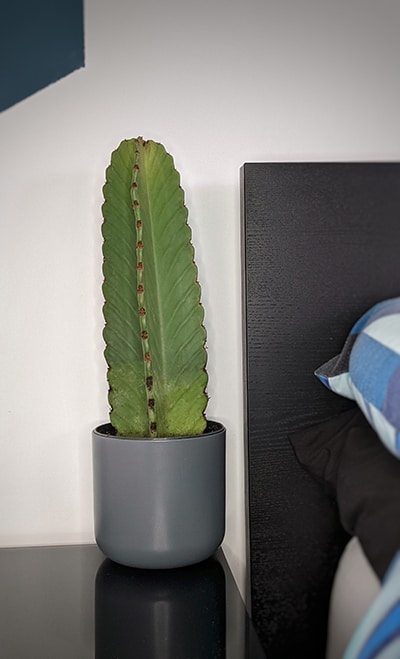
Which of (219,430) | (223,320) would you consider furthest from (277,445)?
(223,320)

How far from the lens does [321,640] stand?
1.12 meters

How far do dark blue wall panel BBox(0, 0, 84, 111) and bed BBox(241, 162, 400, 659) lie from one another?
1.30 feet

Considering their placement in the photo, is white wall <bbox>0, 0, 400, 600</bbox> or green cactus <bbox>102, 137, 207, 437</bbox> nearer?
green cactus <bbox>102, 137, 207, 437</bbox>

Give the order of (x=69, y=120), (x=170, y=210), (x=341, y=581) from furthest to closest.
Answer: (x=69, y=120) < (x=170, y=210) < (x=341, y=581)

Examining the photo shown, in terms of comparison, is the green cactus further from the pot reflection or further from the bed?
the pot reflection

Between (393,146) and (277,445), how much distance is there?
588mm

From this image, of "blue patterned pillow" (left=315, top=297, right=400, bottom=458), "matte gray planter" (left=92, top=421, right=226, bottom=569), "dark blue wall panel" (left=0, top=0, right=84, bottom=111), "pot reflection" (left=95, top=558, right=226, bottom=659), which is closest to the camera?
"blue patterned pillow" (left=315, top=297, right=400, bottom=458)

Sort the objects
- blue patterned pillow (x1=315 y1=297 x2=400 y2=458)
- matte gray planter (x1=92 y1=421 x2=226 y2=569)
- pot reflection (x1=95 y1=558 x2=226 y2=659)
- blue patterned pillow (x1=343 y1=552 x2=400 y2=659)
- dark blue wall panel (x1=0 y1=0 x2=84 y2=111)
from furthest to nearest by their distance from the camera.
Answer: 1. dark blue wall panel (x1=0 y1=0 x2=84 y2=111)
2. matte gray planter (x1=92 y1=421 x2=226 y2=569)
3. pot reflection (x1=95 y1=558 x2=226 y2=659)
4. blue patterned pillow (x1=315 y1=297 x2=400 y2=458)
5. blue patterned pillow (x1=343 y1=552 x2=400 y2=659)

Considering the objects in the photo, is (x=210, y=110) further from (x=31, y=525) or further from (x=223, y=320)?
(x=31, y=525)

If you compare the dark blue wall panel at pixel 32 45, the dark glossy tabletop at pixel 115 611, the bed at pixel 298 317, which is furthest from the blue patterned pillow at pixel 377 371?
the dark blue wall panel at pixel 32 45

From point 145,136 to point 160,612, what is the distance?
81 cm

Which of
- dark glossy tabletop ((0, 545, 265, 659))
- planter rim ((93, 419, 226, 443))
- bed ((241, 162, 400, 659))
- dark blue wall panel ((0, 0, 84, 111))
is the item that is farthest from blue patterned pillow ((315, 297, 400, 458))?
dark blue wall panel ((0, 0, 84, 111))

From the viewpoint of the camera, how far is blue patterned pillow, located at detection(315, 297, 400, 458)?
0.87m

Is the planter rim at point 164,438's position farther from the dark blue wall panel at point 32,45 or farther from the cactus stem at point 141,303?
the dark blue wall panel at point 32,45
